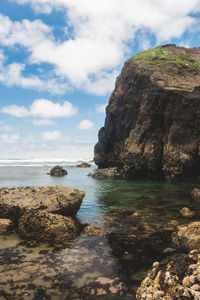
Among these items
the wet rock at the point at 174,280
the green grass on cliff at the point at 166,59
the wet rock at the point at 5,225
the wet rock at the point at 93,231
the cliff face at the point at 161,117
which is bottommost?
the wet rock at the point at 93,231

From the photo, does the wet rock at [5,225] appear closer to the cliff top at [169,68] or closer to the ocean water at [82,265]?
the ocean water at [82,265]

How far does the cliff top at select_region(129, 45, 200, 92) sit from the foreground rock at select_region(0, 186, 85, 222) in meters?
23.9

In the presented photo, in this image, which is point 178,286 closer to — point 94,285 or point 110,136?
point 94,285

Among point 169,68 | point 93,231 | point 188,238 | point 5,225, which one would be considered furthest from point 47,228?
point 169,68

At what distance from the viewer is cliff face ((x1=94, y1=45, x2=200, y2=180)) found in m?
24.9

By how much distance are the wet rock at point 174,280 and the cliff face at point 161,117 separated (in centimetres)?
2221

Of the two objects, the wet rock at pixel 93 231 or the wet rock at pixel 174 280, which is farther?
the wet rock at pixel 93 231

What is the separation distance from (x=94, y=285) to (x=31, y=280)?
1527 mm

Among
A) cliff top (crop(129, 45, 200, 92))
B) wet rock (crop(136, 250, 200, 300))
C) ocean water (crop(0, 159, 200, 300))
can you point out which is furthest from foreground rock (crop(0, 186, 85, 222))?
cliff top (crop(129, 45, 200, 92))

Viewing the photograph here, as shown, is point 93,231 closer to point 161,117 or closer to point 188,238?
point 188,238

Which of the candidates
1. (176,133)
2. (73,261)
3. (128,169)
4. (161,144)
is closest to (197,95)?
(176,133)

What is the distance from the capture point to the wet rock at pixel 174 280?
3.13 metres

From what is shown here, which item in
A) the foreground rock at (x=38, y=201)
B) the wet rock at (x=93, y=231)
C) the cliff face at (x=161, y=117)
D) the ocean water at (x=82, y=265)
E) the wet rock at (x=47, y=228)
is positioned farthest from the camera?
the cliff face at (x=161, y=117)

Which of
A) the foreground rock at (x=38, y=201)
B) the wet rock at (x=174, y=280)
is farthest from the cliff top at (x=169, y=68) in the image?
the wet rock at (x=174, y=280)
